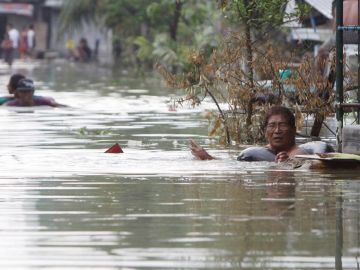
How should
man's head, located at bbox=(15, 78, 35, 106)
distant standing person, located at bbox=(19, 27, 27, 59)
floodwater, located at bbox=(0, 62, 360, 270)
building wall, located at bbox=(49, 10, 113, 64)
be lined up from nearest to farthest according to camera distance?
floodwater, located at bbox=(0, 62, 360, 270) < man's head, located at bbox=(15, 78, 35, 106) < distant standing person, located at bbox=(19, 27, 27, 59) < building wall, located at bbox=(49, 10, 113, 64)

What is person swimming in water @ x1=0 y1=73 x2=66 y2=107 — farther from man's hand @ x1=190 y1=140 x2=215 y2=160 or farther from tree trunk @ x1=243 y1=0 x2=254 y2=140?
man's hand @ x1=190 y1=140 x2=215 y2=160

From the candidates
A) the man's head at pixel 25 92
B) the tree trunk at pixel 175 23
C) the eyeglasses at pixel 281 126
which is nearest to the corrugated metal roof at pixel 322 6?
the man's head at pixel 25 92

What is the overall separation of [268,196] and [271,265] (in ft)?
11.3

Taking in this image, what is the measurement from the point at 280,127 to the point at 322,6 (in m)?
17.9

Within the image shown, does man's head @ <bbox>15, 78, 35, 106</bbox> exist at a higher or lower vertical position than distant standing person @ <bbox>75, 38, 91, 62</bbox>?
lower

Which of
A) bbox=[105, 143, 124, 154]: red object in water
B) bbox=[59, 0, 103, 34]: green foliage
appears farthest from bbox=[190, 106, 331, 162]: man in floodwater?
bbox=[59, 0, 103, 34]: green foliage

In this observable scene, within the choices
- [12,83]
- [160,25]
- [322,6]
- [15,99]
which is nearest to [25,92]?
[12,83]

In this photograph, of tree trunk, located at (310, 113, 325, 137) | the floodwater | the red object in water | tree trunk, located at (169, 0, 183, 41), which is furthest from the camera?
tree trunk, located at (169, 0, 183, 41)

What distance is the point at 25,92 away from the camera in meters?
24.5

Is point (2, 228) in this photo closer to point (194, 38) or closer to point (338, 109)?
point (338, 109)

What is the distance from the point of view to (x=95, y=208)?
412 inches

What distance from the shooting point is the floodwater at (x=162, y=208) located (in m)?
8.14

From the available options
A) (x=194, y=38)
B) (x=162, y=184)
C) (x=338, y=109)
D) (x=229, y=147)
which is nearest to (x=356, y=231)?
(x=162, y=184)

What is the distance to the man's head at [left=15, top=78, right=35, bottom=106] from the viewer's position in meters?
24.2
